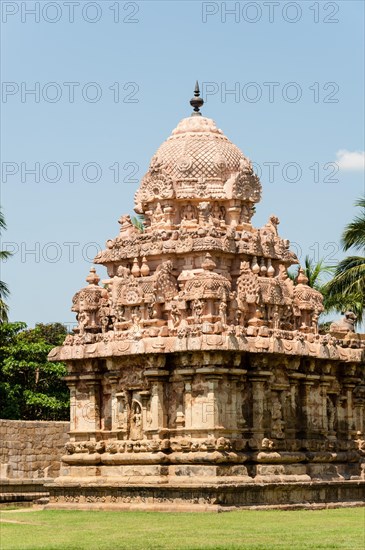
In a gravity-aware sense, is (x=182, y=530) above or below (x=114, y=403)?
below

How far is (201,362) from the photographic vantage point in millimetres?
36500

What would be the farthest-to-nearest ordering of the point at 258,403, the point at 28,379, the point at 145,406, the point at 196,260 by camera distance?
1. the point at 28,379
2. the point at 196,260
3. the point at 145,406
4. the point at 258,403

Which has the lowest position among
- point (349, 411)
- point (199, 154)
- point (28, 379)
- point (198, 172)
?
point (349, 411)

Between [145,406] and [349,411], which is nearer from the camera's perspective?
[145,406]

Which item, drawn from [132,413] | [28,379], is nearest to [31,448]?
[132,413]

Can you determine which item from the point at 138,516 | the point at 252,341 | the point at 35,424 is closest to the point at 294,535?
the point at 138,516

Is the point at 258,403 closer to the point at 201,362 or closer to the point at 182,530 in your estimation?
the point at 201,362

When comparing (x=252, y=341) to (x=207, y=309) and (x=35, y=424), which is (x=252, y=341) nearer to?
(x=207, y=309)

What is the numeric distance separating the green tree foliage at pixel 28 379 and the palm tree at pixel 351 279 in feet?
33.1

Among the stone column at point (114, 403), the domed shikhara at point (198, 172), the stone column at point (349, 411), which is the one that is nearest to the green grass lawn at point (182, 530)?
the stone column at point (114, 403)

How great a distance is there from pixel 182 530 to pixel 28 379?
23.6m

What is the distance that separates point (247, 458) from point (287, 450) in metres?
1.68

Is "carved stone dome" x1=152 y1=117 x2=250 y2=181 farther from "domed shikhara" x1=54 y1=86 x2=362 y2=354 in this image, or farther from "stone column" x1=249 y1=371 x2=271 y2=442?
"stone column" x1=249 y1=371 x2=271 y2=442

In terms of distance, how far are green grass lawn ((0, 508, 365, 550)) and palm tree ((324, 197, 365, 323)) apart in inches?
450
